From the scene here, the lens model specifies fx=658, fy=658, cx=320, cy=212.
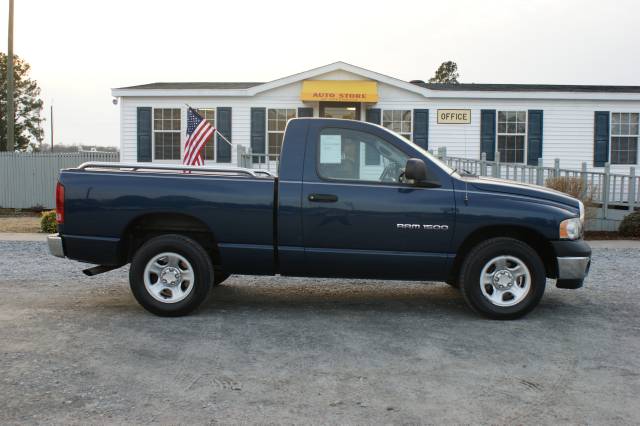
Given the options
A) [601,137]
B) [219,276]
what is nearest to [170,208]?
[219,276]

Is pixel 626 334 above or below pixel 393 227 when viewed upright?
below

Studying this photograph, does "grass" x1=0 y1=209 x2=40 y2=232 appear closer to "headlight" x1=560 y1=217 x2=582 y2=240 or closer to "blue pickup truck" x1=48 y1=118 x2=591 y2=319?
"blue pickup truck" x1=48 y1=118 x2=591 y2=319

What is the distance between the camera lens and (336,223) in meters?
6.04

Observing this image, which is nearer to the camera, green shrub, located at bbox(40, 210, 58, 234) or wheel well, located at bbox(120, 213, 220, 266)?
wheel well, located at bbox(120, 213, 220, 266)

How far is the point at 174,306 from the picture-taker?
6.05 metres

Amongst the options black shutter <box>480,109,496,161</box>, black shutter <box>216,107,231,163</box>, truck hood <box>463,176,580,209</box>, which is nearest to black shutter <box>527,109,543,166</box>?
black shutter <box>480,109,496,161</box>

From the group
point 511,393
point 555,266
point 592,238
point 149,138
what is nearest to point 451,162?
point 592,238

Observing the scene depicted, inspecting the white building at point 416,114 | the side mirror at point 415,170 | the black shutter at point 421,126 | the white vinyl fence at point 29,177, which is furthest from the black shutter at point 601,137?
the white vinyl fence at point 29,177

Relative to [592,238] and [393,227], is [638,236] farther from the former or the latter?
[393,227]

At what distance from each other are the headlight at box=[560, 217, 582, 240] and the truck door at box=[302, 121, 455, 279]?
1014 mm

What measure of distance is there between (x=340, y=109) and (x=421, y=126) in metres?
2.44

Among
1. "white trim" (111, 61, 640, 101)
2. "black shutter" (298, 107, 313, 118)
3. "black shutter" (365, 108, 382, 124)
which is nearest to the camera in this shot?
"white trim" (111, 61, 640, 101)

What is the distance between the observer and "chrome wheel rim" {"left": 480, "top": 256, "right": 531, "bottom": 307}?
6.02m

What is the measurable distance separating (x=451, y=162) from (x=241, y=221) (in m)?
12.1
